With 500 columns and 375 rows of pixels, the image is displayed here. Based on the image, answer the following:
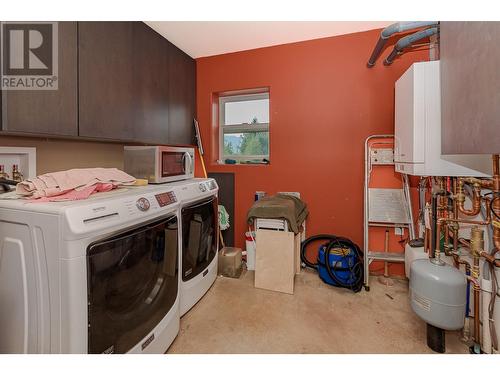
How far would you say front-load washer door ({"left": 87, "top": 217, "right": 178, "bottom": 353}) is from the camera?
1016 mm

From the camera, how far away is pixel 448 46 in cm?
132

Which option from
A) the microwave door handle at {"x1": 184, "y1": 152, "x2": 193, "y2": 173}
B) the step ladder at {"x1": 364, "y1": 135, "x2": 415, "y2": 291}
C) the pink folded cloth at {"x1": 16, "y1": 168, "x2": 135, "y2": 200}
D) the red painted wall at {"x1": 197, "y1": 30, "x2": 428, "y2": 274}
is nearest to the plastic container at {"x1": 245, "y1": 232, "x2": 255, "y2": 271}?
the red painted wall at {"x1": 197, "y1": 30, "x2": 428, "y2": 274}

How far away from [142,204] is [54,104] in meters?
0.81

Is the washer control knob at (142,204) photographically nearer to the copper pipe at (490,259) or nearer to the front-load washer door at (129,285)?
the front-load washer door at (129,285)

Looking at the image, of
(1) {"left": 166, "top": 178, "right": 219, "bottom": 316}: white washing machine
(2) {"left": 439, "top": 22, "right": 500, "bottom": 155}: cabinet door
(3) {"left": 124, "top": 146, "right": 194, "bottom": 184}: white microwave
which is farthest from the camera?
(3) {"left": 124, "top": 146, "right": 194, "bottom": 184}: white microwave

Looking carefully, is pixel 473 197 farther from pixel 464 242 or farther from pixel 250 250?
pixel 250 250

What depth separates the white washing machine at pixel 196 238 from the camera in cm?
→ 174

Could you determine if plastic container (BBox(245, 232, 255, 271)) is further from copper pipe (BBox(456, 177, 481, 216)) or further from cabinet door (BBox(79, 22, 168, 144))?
copper pipe (BBox(456, 177, 481, 216))

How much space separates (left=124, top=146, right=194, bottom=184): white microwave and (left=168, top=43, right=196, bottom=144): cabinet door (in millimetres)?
509

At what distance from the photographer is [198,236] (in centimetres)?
191

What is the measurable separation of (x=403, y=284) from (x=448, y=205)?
966mm

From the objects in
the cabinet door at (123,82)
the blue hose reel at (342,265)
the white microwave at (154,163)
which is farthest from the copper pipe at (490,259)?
the cabinet door at (123,82)

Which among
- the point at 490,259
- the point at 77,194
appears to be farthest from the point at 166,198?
the point at 490,259
